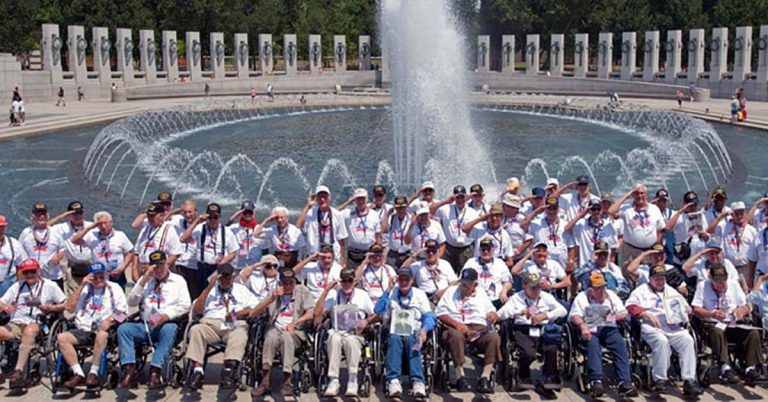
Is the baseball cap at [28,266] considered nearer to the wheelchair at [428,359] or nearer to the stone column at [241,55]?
the wheelchair at [428,359]

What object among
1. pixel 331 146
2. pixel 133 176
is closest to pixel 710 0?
pixel 331 146

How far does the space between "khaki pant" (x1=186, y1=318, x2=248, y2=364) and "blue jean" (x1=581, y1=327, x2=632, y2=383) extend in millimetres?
3373

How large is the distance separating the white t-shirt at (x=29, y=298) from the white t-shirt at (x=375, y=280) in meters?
3.19

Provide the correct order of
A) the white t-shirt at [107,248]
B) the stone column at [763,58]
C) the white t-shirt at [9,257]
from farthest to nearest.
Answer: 1. the stone column at [763,58]
2. the white t-shirt at [107,248]
3. the white t-shirt at [9,257]

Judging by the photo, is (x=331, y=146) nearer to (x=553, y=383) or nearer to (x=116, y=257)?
(x=116, y=257)

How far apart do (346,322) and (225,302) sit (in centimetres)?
126

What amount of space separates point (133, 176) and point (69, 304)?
14337 millimetres

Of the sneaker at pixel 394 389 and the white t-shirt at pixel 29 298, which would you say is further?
the white t-shirt at pixel 29 298

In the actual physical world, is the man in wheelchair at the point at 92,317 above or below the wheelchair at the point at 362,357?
above

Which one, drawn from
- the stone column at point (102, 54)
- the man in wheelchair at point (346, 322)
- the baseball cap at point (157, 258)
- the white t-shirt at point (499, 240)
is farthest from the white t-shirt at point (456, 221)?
the stone column at point (102, 54)

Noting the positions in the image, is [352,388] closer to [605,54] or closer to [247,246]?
[247,246]

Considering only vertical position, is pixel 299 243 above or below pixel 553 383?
above

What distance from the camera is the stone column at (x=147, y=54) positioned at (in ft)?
182

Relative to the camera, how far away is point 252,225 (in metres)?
9.85
